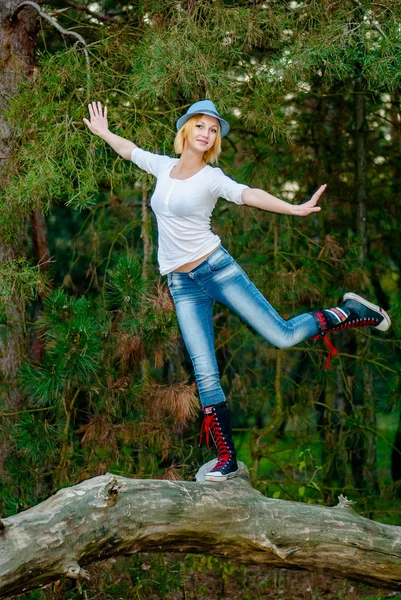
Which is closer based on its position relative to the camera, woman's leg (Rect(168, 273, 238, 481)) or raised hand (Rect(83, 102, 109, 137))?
woman's leg (Rect(168, 273, 238, 481))

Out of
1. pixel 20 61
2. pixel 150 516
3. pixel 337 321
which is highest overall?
pixel 20 61

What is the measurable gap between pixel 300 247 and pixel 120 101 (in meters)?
2.02

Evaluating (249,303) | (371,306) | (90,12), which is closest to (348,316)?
(371,306)

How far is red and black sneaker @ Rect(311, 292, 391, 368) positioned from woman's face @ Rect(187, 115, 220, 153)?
857mm

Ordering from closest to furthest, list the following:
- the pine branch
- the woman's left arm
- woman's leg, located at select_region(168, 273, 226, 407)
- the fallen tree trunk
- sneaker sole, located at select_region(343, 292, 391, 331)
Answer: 1. the fallen tree trunk
2. the woman's left arm
3. woman's leg, located at select_region(168, 273, 226, 407)
4. sneaker sole, located at select_region(343, 292, 391, 331)
5. the pine branch

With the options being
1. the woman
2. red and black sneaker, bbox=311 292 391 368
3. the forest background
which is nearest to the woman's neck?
the woman

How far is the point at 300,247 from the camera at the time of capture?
19.6ft

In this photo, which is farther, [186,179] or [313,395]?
[313,395]

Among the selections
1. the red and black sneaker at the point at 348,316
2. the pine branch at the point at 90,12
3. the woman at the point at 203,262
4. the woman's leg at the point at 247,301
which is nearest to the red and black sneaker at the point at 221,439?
the woman at the point at 203,262

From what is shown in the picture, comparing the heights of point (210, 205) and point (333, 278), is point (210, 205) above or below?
above

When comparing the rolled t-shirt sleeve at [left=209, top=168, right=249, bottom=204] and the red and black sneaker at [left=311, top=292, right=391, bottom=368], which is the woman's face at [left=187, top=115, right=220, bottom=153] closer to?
the rolled t-shirt sleeve at [left=209, top=168, right=249, bottom=204]

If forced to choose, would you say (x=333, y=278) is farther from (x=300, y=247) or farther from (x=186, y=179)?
(x=186, y=179)

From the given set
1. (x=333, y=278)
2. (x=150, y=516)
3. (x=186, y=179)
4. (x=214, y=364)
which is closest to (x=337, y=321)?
(x=214, y=364)

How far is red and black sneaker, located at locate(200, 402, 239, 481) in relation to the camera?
3562 mm
